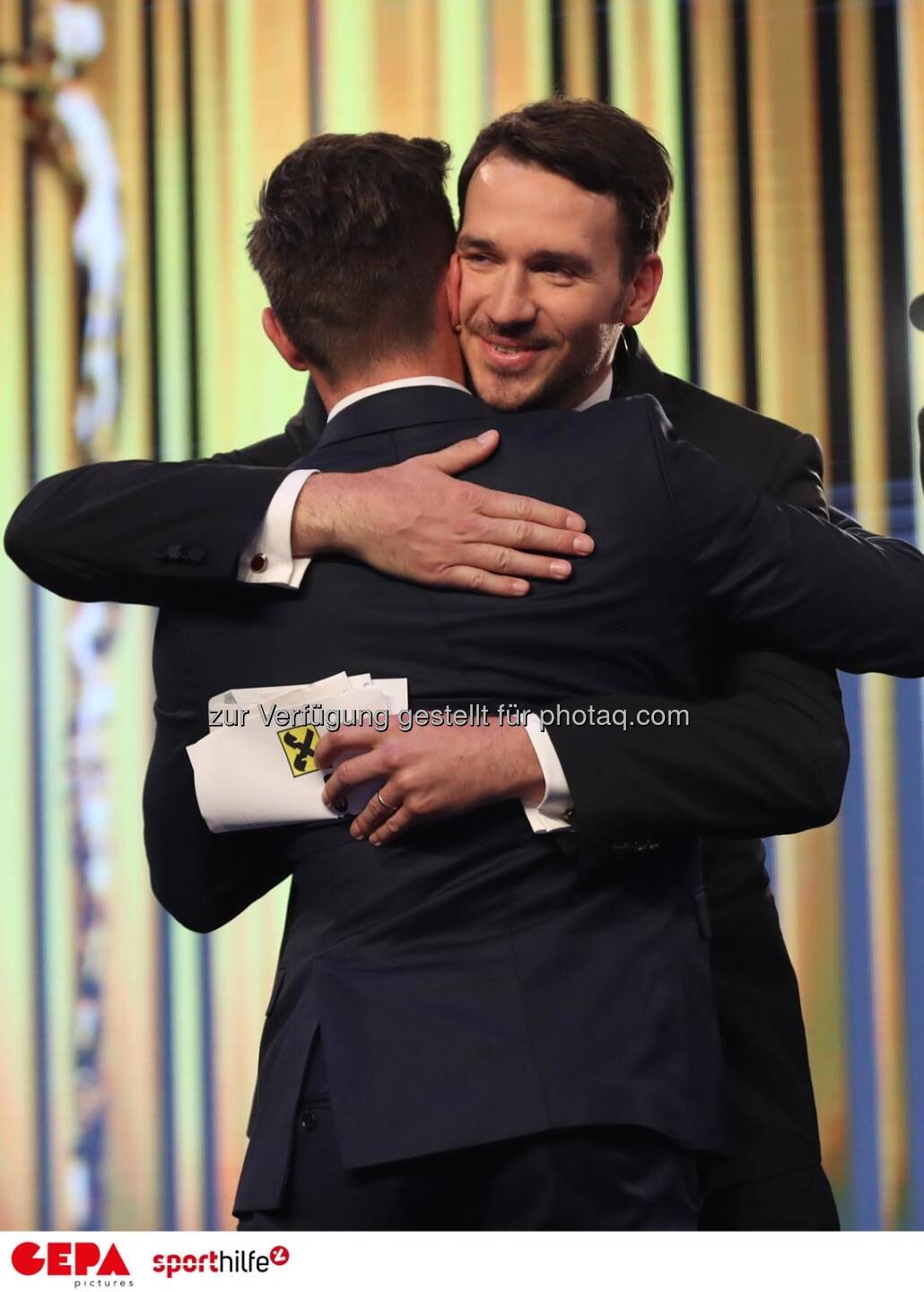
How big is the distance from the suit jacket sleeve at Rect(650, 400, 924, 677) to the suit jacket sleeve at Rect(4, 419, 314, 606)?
1.15 feet

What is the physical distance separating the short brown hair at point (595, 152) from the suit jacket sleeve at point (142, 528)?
1.24 ft

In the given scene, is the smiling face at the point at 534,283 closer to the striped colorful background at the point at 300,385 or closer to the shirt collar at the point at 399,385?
the shirt collar at the point at 399,385

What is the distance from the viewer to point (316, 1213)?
1399 millimetres

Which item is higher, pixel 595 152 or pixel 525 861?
pixel 595 152

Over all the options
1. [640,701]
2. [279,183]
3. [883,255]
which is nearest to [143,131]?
[883,255]

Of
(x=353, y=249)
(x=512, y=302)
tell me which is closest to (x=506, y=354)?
(x=512, y=302)

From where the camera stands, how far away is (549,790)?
1.43 m

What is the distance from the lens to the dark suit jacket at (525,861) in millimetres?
1400

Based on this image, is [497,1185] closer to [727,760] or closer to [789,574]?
[727,760]

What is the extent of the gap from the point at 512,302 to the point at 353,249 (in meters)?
0.15

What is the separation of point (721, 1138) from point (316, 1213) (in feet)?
1.07
